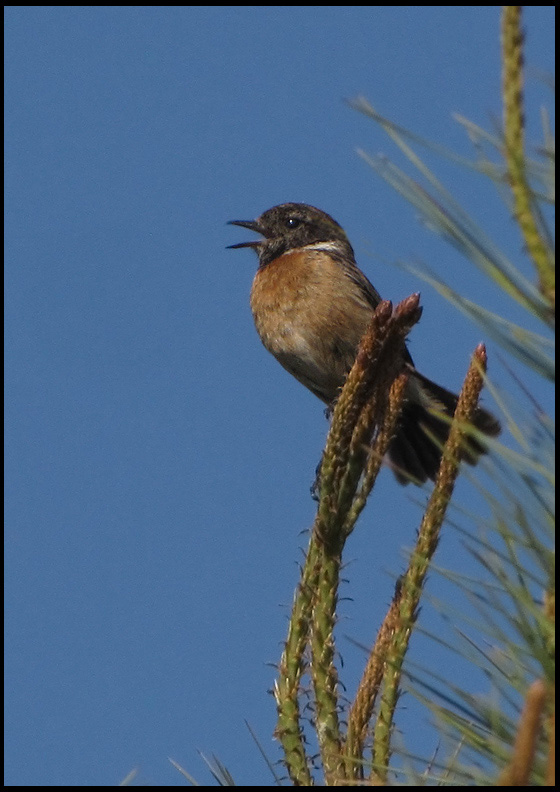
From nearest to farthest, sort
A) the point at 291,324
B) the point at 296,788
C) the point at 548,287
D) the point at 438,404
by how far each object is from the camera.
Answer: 1. the point at 548,287
2. the point at 296,788
3. the point at 438,404
4. the point at 291,324

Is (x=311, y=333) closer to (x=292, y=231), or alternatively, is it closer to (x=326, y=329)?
(x=326, y=329)

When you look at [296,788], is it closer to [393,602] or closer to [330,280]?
[393,602]

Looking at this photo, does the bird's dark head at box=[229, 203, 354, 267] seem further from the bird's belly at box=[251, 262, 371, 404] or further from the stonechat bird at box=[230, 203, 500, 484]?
the bird's belly at box=[251, 262, 371, 404]

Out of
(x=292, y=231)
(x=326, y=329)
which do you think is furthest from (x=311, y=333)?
(x=292, y=231)

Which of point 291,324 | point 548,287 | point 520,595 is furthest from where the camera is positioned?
point 291,324

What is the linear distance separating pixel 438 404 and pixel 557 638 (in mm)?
4926

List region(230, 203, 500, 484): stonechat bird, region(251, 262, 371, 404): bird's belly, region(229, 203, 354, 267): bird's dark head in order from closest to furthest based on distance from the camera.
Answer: region(230, 203, 500, 484): stonechat bird < region(251, 262, 371, 404): bird's belly < region(229, 203, 354, 267): bird's dark head

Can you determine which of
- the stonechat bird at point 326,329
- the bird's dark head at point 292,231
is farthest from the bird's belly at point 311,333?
the bird's dark head at point 292,231

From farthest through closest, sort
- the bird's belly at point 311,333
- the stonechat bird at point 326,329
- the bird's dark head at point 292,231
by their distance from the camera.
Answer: the bird's dark head at point 292,231
the bird's belly at point 311,333
the stonechat bird at point 326,329

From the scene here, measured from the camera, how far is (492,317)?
146 centimetres

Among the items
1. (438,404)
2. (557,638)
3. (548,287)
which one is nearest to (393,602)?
(557,638)

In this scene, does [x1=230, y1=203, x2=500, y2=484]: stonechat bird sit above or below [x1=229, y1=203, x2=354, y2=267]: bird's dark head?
below

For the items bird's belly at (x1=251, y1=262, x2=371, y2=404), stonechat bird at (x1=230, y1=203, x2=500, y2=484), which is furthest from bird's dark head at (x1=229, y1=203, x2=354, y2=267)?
bird's belly at (x1=251, y1=262, x2=371, y2=404)

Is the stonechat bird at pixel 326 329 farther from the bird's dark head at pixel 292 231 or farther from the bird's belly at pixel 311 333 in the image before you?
the bird's dark head at pixel 292 231
